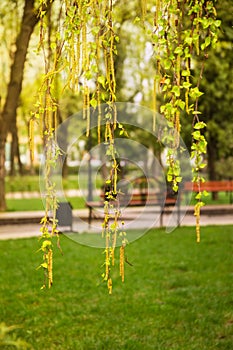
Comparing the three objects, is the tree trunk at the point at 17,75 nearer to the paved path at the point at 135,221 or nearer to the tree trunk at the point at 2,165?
the tree trunk at the point at 2,165

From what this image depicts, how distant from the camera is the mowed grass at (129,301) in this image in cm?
609

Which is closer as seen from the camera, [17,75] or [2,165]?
[17,75]

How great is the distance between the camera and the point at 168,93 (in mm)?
2898

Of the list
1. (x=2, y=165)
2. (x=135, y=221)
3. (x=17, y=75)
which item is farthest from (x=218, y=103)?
(x=17, y=75)

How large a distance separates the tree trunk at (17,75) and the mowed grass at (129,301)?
16.0 feet

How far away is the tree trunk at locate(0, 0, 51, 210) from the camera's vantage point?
13.6m

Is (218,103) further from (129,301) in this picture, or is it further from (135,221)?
(129,301)

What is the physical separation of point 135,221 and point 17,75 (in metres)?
4.82

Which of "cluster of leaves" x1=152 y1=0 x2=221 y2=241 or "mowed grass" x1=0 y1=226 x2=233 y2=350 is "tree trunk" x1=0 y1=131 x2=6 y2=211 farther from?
"cluster of leaves" x1=152 y1=0 x2=221 y2=241

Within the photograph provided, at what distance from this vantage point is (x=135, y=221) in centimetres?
1647

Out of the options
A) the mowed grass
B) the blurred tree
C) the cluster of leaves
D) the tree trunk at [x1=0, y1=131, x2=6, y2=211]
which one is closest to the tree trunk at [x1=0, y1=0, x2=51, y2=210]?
the tree trunk at [x1=0, y1=131, x2=6, y2=211]

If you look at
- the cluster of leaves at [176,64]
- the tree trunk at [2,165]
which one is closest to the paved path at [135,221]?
the tree trunk at [2,165]

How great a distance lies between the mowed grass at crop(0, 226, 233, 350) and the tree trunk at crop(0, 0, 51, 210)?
4.88m

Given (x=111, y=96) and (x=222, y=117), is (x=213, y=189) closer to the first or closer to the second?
(x=222, y=117)
